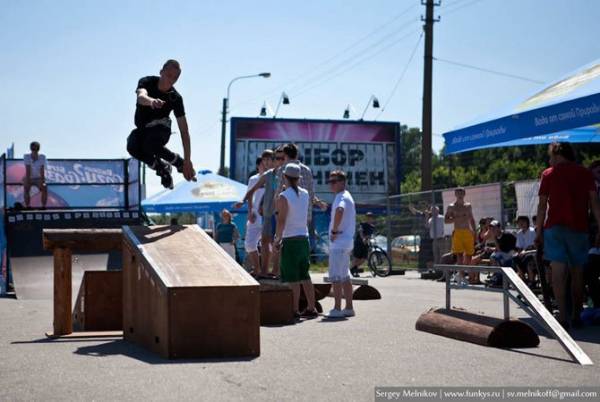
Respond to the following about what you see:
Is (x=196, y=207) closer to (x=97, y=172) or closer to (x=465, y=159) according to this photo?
(x=97, y=172)

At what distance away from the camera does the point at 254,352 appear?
7500 mm

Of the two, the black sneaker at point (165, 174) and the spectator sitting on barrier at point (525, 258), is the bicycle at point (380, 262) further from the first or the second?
the black sneaker at point (165, 174)

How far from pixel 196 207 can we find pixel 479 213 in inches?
433

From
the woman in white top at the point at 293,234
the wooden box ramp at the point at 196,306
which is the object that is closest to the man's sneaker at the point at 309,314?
the woman in white top at the point at 293,234

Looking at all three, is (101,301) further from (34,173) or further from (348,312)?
(34,173)

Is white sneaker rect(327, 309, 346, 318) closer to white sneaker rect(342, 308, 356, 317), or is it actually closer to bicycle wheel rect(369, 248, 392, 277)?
white sneaker rect(342, 308, 356, 317)

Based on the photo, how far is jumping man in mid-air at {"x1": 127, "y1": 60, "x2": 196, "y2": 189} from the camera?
30.7ft

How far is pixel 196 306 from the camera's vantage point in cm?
734

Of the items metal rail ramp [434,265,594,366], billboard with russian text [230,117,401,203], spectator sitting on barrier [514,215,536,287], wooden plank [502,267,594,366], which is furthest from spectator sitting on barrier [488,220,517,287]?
billboard with russian text [230,117,401,203]

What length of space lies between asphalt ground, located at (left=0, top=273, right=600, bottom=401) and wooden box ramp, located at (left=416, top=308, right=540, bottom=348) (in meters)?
0.11

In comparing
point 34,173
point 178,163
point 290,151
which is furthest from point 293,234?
point 34,173

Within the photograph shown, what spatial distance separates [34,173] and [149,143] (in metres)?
9.60

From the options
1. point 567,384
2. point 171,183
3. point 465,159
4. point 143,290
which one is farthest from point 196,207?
point 465,159

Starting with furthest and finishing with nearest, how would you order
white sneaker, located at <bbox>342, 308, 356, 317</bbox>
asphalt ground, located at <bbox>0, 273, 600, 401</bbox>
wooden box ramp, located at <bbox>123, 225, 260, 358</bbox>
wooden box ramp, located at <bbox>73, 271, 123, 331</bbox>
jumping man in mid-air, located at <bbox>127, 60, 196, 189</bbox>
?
white sneaker, located at <bbox>342, 308, 356, 317</bbox>
wooden box ramp, located at <bbox>73, 271, 123, 331</bbox>
jumping man in mid-air, located at <bbox>127, 60, 196, 189</bbox>
wooden box ramp, located at <bbox>123, 225, 260, 358</bbox>
asphalt ground, located at <bbox>0, 273, 600, 401</bbox>
